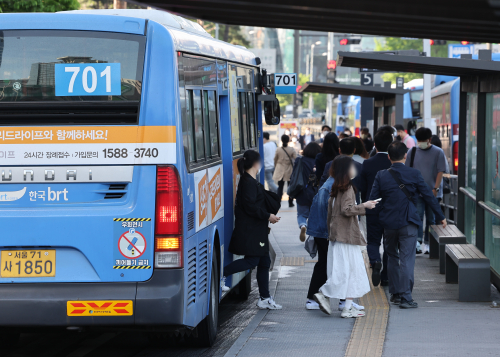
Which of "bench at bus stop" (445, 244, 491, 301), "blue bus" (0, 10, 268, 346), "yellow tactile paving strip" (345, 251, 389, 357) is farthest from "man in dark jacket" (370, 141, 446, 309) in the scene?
"blue bus" (0, 10, 268, 346)

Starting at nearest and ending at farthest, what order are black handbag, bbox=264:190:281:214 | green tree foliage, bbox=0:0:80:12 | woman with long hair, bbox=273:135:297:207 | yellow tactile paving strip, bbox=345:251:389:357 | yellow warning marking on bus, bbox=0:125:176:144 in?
yellow warning marking on bus, bbox=0:125:176:144
yellow tactile paving strip, bbox=345:251:389:357
black handbag, bbox=264:190:281:214
green tree foliage, bbox=0:0:80:12
woman with long hair, bbox=273:135:297:207

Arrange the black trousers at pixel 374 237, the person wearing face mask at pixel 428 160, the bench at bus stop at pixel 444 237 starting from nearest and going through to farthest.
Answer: the black trousers at pixel 374 237 → the bench at bus stop at pixel 444 237 → the person wearing face mask at pixel 428 160

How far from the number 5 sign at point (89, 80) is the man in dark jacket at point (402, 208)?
12.3ft

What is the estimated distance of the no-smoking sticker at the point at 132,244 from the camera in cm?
555

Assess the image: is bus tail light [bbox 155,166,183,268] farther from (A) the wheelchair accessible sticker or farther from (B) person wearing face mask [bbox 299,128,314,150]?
(B) person wearing face mask [bbox 299,128,314,150]

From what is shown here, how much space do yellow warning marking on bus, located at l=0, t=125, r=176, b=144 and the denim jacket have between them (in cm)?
285

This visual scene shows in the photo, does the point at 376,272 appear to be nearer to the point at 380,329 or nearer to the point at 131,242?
the point at 380,329

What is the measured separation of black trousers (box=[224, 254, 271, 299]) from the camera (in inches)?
315

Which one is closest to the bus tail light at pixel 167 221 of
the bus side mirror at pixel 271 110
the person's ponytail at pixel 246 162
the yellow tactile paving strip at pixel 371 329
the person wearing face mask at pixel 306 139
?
the yellow tactile paving strip at pixel 371 329

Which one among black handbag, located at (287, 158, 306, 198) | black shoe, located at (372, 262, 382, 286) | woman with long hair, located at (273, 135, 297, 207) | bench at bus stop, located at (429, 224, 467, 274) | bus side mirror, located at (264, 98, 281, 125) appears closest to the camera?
black shoe, located at (372, 262, 382, 286)

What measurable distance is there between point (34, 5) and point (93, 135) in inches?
551

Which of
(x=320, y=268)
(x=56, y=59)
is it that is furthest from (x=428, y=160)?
(x=56, y=59)

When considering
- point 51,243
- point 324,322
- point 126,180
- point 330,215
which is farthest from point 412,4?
point 51,243

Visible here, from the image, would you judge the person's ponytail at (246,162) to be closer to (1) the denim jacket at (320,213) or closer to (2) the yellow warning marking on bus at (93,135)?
(1) the denim jacket at (320,213)
